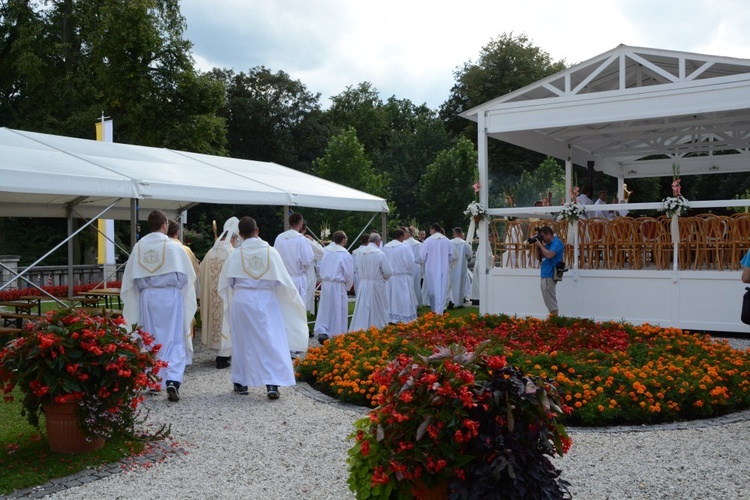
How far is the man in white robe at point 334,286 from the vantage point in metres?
13.0

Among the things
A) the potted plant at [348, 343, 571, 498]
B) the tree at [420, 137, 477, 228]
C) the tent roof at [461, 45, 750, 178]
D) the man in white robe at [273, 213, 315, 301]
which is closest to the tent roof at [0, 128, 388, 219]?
Answer: the man in white robe at [273, 213, 315, 301]

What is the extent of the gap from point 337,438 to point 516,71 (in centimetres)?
4074

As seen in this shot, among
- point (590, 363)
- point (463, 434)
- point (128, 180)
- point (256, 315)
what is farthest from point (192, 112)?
point (463, 434)

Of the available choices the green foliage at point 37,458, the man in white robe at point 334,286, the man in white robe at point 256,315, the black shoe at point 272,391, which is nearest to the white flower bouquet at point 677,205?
the man in white robe at point 334,286

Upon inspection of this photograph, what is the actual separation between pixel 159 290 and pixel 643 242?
340 inches

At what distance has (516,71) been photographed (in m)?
44.5

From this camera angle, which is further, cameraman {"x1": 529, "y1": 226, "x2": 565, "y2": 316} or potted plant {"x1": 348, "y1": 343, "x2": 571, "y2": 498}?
cameraman {"x1": 529, "y1": 226, "x2": 565, "y2": 316}

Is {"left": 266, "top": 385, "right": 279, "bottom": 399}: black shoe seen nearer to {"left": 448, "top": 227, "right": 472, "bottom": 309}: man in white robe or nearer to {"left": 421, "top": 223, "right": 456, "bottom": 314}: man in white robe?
{"left": 421, "top": 223, "right": 456, "bottom": 314}: man in white robe

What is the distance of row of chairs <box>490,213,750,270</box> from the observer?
12.6 m

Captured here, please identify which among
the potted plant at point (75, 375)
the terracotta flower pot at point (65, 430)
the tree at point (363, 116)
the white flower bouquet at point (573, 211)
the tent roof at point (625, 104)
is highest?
the tree at point (363, 116)

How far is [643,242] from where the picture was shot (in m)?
13.3

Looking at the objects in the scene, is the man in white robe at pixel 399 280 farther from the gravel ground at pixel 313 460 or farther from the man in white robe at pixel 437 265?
the gravel ground at pixel 313 460

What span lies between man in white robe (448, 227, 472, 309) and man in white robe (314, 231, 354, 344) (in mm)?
6777

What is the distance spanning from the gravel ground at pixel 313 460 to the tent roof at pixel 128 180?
4.18 m
